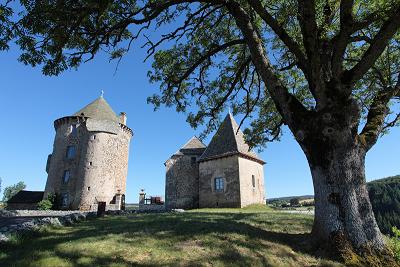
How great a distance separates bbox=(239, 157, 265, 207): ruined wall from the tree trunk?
20.8m

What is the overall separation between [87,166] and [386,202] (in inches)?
2614

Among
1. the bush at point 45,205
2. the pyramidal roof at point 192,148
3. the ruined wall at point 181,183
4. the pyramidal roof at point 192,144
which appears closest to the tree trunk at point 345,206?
the ruined wall at point 181,183

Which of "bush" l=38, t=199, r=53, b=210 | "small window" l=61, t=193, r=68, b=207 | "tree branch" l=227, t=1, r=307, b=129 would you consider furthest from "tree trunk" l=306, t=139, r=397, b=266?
"small window" l=61, t=193, r=68, b=207

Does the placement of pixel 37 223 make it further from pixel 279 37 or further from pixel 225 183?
pixel 225 183

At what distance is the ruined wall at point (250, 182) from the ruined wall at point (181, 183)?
238 inches

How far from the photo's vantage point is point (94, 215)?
15.5m

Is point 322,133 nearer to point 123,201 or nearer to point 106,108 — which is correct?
point 123,201

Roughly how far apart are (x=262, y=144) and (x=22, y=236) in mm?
10242

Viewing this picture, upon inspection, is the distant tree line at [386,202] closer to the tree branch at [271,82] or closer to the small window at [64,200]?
the small window at [64,200]

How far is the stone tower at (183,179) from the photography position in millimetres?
32562

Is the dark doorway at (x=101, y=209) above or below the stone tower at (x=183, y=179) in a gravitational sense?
below

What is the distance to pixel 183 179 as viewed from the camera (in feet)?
109

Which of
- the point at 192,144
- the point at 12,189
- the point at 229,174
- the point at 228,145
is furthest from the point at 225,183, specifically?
the point at 12,189

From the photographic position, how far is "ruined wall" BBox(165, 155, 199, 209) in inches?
1280
